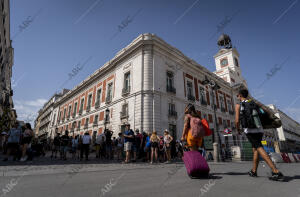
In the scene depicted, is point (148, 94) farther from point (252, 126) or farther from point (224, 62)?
point (224, 62)

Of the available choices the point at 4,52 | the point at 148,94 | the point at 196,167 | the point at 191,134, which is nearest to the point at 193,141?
the point at 191,134

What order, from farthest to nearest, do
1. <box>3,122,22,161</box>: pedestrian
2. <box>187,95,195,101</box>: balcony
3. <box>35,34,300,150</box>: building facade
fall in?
<box>187,95,195,101</box>: balcony < <box>35,34,300,150</box>: building facade < <box>3,122,22,161</box>: pedestrian

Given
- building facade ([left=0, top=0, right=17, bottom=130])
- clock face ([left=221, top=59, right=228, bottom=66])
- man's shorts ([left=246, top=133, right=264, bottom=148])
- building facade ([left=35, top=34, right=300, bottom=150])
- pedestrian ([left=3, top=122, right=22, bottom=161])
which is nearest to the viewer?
man's shorts ([left=246, top=133, right=264, bottom=148])

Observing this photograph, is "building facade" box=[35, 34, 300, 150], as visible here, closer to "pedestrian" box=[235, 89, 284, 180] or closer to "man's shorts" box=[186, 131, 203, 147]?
"pedestrian" box=[235, 89, 284, 180]

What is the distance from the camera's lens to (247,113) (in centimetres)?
313

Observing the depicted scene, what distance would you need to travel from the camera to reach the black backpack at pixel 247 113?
10.00 ft

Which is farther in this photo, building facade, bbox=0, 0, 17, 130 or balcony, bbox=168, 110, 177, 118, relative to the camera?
building facade, bbox=0, 0, 17, 130

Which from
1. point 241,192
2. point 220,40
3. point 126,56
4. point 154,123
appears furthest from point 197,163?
point 220,40

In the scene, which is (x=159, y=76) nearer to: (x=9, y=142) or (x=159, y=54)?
(x=159, y=54)

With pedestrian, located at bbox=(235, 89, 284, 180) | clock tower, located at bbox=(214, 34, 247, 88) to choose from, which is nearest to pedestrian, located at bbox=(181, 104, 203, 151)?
pedestrian, located at bbox=(235, 89, 284, 180)

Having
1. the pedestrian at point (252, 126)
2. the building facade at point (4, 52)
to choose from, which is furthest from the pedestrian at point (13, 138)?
the building facade at point (4, 52)

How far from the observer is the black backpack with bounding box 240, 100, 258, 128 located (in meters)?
3.05

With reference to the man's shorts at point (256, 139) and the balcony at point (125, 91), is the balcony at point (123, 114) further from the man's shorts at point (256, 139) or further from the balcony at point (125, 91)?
the man's shorts at point (256, 139)

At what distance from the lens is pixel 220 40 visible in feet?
127
